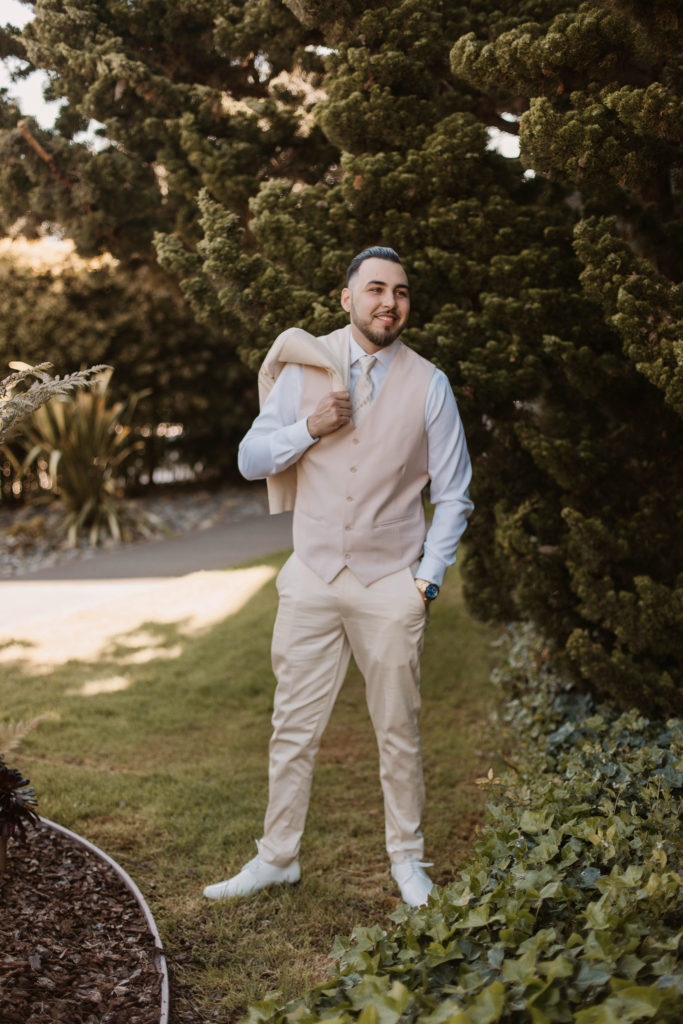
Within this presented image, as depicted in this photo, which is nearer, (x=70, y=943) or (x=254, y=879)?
(x=70, y=943)

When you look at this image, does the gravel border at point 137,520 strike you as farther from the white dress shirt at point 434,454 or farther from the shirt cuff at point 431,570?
the shirt cuff at point 431,570

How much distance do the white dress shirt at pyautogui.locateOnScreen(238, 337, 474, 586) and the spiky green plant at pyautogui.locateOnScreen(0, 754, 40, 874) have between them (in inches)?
47.5

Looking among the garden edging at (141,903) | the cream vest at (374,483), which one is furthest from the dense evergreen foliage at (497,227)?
the garden edging at (141,903)

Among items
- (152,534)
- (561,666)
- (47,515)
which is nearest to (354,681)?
(561,666)

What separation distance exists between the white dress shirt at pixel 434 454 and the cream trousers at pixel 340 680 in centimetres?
14

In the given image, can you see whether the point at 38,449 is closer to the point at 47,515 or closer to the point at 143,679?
the point at 47,515

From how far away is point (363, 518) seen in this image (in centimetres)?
280

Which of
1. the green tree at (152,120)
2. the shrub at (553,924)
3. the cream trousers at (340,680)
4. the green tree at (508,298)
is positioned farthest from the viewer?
the green tree at (152,120)

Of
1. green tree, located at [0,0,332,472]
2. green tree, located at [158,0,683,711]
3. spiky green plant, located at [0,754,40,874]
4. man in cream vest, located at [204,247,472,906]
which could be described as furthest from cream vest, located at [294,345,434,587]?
green tree, located at [0,0,332,472]

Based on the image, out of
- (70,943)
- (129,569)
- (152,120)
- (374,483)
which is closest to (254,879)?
(70,943)

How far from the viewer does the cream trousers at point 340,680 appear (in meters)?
2.83

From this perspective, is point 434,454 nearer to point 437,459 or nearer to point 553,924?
point 437,459

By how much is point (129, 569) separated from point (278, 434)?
5.22 metres

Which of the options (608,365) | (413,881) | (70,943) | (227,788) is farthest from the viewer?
(227,788)
